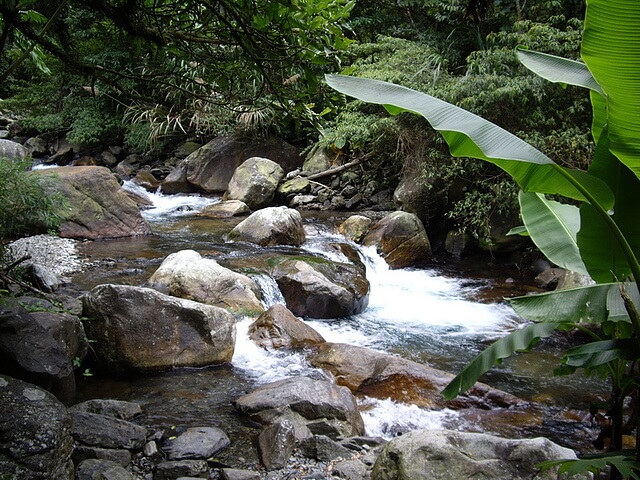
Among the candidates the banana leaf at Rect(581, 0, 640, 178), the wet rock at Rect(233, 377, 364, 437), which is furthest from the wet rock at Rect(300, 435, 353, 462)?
the banana leaf at Rect(581, 0, 640, 178)

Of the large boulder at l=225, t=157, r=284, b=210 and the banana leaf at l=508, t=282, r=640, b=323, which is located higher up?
the banana leaf at l=508, t=282, r=640, b=323

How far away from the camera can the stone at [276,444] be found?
394 cm

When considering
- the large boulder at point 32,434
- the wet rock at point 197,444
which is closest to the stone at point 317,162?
the wet rock at point 197,444

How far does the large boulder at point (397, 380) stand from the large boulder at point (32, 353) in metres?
2.71

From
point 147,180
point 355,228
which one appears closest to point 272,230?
point 355,228

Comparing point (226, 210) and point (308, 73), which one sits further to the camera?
point (226, 210)

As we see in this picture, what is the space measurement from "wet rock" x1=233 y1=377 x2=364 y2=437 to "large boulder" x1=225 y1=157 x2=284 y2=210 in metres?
9.34

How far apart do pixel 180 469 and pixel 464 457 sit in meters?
2.05

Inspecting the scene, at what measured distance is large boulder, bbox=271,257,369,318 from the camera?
25.6 ft

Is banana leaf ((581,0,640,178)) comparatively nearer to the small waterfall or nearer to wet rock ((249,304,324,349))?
wet rock ((249,304,324,349))

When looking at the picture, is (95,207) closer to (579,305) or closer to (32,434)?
(32,434)

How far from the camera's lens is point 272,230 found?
10203mm

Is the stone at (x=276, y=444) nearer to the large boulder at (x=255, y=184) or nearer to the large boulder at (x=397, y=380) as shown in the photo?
the large boulder at (x=397, y=380)

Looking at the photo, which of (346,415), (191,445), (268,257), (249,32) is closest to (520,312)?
(249,32)
